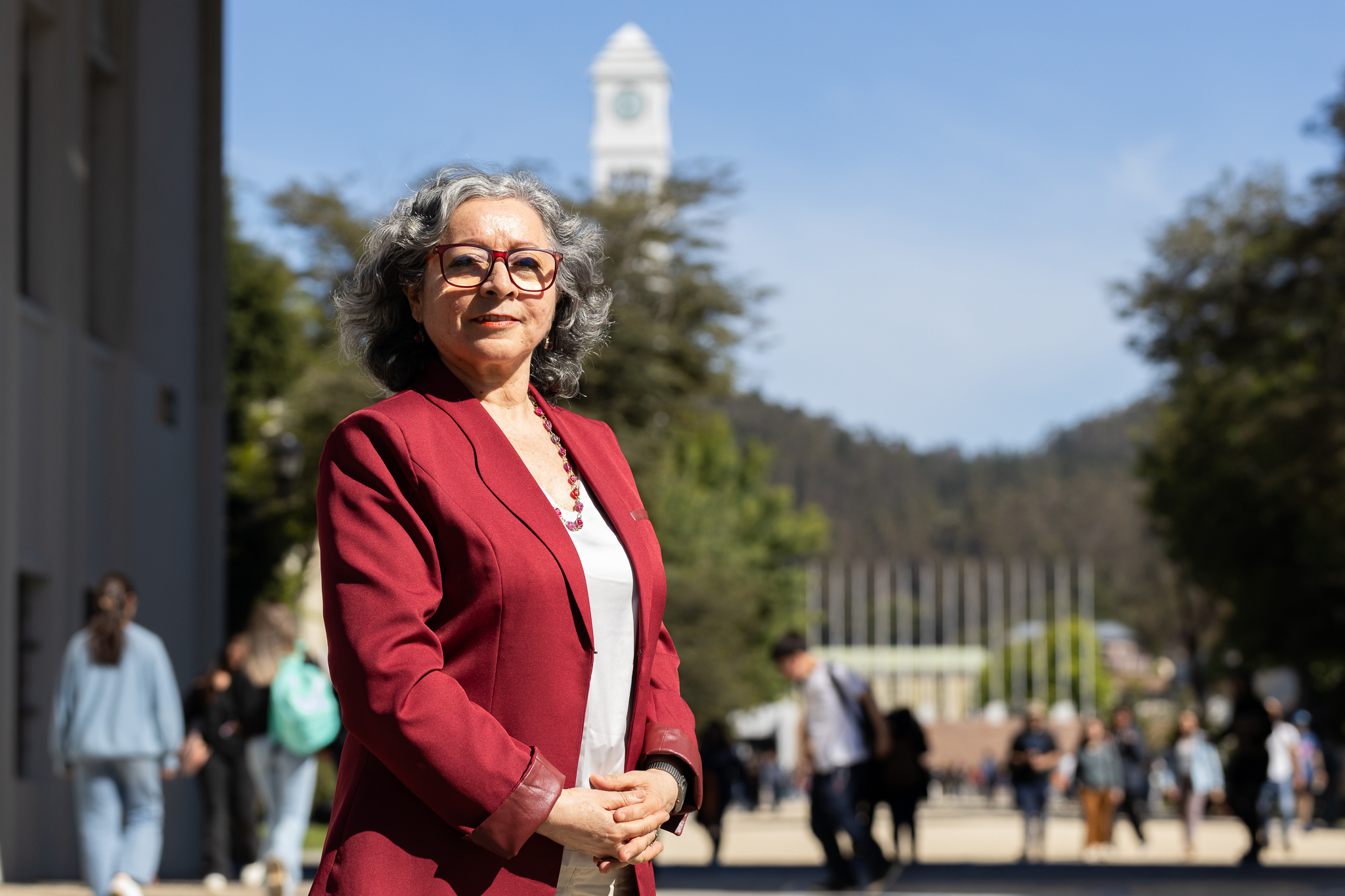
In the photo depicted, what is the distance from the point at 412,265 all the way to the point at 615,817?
0.89 m

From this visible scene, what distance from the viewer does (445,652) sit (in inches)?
92.8

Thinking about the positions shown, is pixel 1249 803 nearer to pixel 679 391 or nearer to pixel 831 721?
pixel 831 721

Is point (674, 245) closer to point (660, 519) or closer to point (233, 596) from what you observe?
point (660, 519)

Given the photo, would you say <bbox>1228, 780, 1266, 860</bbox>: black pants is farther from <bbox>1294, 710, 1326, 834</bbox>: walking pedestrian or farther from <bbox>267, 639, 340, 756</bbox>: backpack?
<bbox>267, 639, 340, 756</bbox>: backpack

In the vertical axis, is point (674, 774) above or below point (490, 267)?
below

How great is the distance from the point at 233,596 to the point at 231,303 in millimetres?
6289

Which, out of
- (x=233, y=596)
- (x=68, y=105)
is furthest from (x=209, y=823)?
(x=233, y=596)

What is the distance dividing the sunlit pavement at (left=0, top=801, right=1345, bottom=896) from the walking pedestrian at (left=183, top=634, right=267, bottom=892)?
312mm

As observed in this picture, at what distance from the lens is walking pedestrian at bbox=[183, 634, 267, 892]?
11.5 m

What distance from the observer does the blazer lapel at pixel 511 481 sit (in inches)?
95.4

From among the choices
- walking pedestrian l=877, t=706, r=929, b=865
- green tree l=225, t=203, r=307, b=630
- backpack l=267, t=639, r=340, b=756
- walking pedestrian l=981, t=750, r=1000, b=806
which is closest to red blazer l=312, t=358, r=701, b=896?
backpack l=267, t=639, r=340, b=756

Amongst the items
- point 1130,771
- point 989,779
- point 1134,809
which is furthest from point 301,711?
point 989,779

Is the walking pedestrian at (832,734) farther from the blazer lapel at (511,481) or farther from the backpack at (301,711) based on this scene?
the blazer lapel at (511,481)

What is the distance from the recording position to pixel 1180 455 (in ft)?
130
